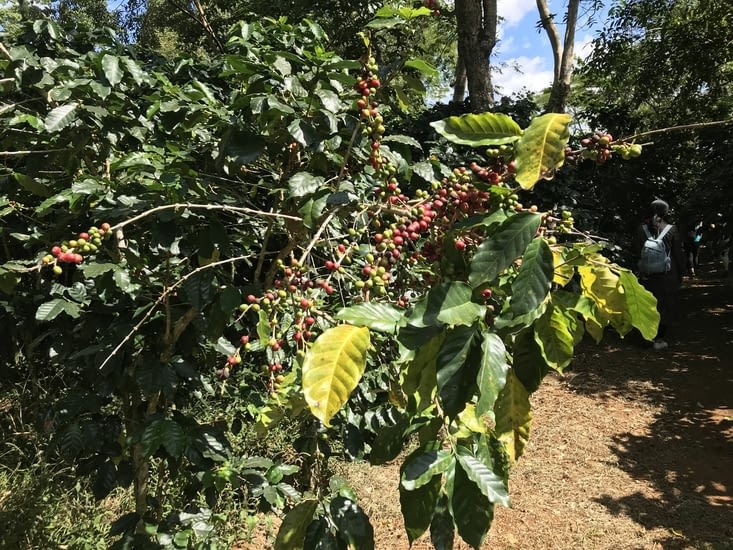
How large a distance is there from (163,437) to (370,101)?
1175 mm

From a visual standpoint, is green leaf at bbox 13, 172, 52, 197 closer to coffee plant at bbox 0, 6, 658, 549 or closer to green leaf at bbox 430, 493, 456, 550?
coffee plant at bbox 0, 6, 658, 549

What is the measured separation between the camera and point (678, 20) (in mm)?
7797

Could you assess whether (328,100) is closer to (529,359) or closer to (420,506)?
(529,359)

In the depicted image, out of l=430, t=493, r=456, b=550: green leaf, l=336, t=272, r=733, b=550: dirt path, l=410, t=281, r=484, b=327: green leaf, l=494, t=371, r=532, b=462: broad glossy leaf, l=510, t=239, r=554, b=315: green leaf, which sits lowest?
l=336, t=272, r=733, b=550: dirt path

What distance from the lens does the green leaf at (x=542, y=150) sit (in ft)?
2.89

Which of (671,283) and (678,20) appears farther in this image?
(678,20)

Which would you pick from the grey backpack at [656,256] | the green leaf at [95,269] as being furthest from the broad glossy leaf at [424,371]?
the grey backpack at [656,256]

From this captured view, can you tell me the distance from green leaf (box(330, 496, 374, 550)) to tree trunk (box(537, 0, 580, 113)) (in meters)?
7.06

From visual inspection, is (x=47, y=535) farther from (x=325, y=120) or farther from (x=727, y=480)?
(x=727, y=480)

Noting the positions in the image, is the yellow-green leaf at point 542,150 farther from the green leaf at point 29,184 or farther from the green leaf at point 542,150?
the green leaf at point 29,184

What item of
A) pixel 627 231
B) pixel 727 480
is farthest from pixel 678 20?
pixel 727 480

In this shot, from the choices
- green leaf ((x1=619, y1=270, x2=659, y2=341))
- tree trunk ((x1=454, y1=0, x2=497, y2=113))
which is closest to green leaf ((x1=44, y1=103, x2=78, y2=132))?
green leaf ((x1=619, y1=270, x2=659, y2=341))

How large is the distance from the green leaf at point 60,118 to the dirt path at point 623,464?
8.50ft

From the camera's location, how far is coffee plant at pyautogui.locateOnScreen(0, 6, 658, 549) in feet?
2.93
